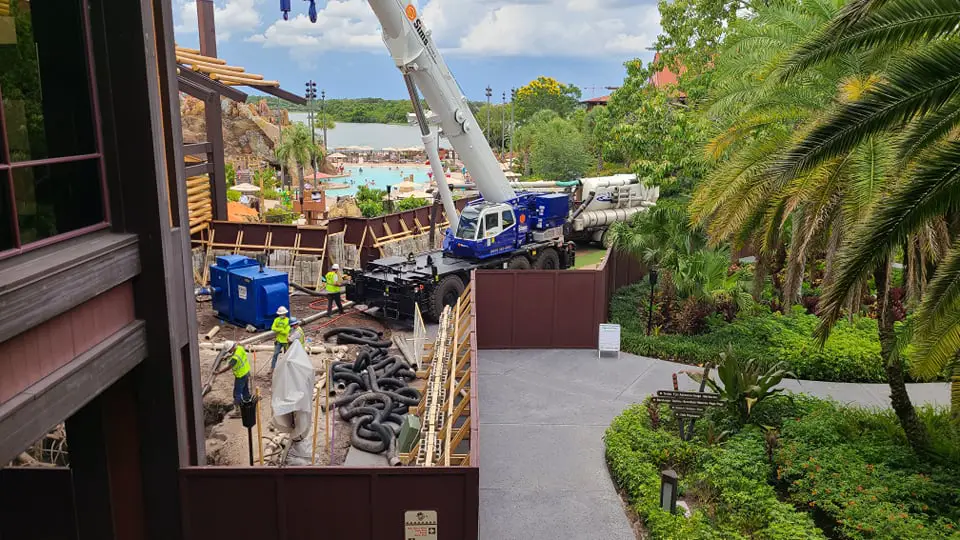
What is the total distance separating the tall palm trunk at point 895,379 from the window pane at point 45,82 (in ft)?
37.0

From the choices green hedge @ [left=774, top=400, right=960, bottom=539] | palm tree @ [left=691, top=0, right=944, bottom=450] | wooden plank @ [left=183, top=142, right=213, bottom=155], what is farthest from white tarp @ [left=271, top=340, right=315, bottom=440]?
wooden plank @ [left=183, top=142, right=213, bottom=155]

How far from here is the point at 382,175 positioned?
97188 mm

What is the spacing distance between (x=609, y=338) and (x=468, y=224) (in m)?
5.71

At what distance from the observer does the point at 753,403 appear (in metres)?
13.0

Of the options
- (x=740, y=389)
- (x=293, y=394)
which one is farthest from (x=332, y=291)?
(x=740, y=389)

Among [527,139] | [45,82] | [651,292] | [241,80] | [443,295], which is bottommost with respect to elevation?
[443,295]

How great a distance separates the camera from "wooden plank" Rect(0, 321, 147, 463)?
579cm

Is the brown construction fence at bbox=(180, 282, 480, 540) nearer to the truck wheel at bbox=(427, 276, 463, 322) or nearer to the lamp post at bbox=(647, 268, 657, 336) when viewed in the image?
the lamp post at bbox=(647, 268, 657, 336)

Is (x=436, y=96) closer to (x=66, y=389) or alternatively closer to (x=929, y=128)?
(x=929, y=128)

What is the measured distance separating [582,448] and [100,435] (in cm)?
776

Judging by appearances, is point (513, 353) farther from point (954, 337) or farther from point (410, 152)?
point (410, 152)

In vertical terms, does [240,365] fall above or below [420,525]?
above

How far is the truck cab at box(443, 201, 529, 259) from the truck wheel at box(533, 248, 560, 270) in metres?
1.54

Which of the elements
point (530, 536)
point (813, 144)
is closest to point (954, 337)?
point (813, 144)
